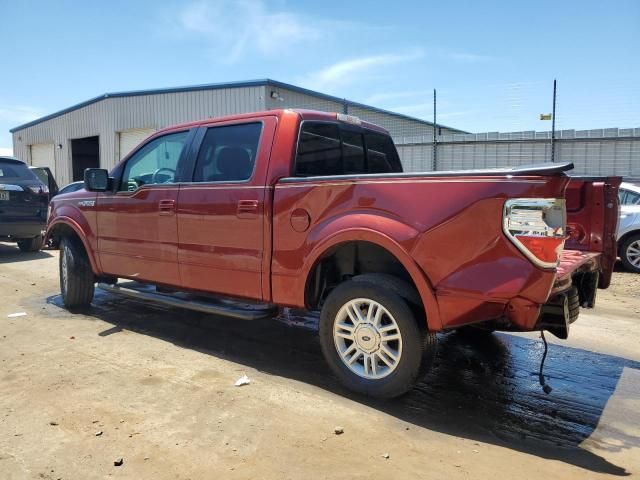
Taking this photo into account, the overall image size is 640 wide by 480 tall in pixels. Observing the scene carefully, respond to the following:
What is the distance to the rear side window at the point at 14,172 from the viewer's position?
10.5 m

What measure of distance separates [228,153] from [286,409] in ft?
7.54

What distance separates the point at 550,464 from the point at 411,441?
0.76 metres

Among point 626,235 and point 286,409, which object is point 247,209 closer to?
point 286,409

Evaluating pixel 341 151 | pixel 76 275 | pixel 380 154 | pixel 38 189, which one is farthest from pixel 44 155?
pixel 341 151

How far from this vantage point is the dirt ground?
2838 mm

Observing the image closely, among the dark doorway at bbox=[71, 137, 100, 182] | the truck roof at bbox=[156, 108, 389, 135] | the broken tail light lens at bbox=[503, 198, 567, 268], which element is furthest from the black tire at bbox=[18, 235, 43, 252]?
the dark doorway at bbox=[71, 137, 100, 182]

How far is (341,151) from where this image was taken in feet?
15.6

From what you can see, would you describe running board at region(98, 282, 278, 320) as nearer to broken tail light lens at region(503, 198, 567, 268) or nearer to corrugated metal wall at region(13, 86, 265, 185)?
broken tail light lens at region(503, 198, 567, 268)

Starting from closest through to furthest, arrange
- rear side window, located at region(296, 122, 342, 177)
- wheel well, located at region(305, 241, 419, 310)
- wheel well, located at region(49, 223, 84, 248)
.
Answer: wheel well, located at region(305, 241, 419, 310)
rear side window, located at region(296, 122, 342, 177)
wheel well, located at region(49, 223, 84, 248)

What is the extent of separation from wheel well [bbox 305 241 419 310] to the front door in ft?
5.04

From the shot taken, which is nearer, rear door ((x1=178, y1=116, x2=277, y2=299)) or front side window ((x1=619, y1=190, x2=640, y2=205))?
rear door ((x1=178, y1=116, x2=277, y2=299))

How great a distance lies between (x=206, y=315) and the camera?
19.8 ft

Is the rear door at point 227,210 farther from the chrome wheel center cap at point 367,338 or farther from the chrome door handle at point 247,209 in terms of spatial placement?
the chrome wheel center cap at point 367,338

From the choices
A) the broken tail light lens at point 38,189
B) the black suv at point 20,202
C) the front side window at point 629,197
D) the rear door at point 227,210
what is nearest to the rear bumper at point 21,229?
the black suv at point 20,202
